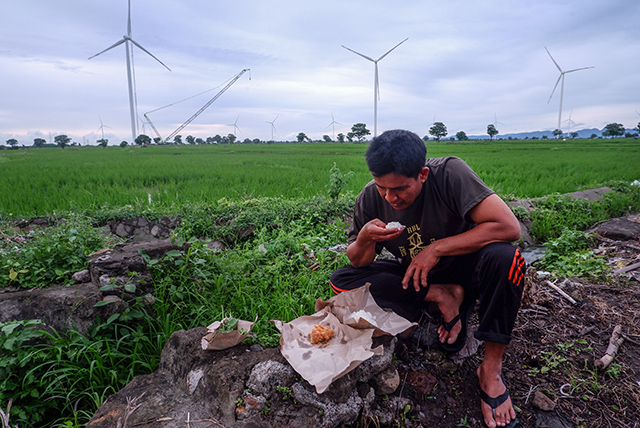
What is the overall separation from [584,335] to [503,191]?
468cm

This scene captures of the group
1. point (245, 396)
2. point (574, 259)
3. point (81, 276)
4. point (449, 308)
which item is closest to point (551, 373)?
point (449, 308)

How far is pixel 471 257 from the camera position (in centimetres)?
177

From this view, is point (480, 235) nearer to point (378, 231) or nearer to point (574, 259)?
point (378, 231)

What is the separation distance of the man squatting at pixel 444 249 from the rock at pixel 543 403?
6.2 inches

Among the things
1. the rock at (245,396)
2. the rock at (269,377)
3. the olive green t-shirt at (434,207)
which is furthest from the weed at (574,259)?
the rock at (269,377)

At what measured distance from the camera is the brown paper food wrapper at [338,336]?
1.36 m

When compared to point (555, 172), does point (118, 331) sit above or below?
below

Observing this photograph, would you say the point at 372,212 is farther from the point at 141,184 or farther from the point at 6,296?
the point at 141,184

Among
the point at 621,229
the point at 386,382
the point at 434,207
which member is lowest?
the point at 386,382

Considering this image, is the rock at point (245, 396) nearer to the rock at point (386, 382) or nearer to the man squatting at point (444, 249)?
the rock at point (386, 382)

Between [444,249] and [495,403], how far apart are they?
2.21 feet

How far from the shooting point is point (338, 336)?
1588 mm

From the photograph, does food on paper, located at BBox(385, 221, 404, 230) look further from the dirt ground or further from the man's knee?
the dirt ground

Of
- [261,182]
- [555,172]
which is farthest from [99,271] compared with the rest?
[555,172]
